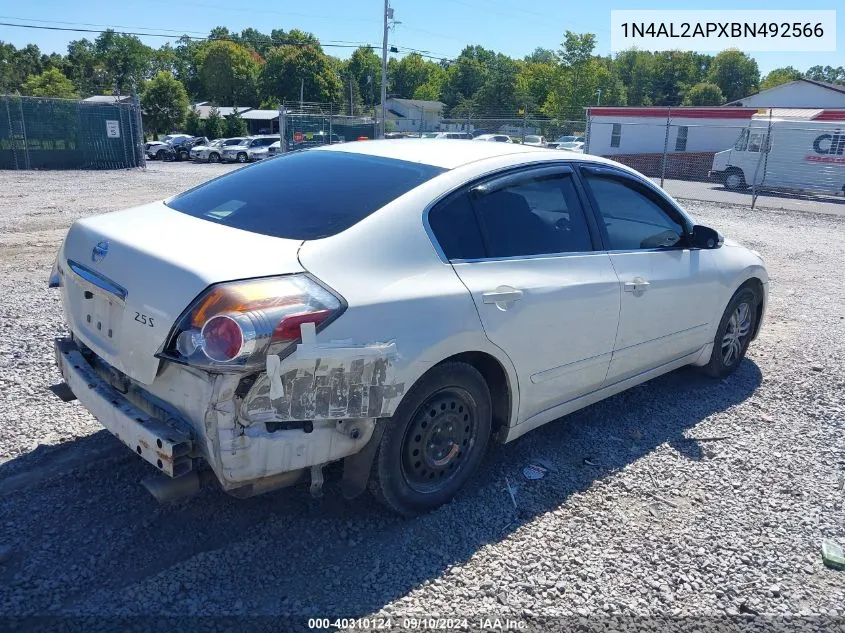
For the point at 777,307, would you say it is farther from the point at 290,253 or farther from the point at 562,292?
the point at 290,253

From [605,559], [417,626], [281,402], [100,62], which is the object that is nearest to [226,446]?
[281,402]

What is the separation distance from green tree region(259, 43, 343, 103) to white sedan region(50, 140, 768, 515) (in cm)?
7997

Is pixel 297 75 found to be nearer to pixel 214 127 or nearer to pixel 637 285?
pixel 214 127

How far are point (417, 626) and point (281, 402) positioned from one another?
1.00 m

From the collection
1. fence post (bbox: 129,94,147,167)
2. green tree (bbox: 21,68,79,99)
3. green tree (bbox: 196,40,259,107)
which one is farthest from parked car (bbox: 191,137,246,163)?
green tree (bbox: 196,40,259,107)

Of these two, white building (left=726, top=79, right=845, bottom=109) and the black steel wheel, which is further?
white building (left=726, top=79, right=845, bottom=109)

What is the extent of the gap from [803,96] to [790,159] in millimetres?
35217

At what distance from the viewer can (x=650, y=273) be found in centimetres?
404

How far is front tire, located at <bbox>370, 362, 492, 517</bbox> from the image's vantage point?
9.67 feet

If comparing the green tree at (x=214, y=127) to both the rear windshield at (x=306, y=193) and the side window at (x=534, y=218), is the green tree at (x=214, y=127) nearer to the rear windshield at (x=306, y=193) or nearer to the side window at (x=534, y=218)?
the rear windshield at (x=306, y=193)

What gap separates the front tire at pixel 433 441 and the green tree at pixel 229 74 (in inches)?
3484

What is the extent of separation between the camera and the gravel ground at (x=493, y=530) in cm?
272

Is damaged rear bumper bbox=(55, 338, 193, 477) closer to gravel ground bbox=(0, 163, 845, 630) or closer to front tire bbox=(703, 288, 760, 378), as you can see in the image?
gravel ground bbox=(0, 163, 845, 630)

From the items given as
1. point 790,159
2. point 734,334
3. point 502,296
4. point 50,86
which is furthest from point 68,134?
→ point 50,86
